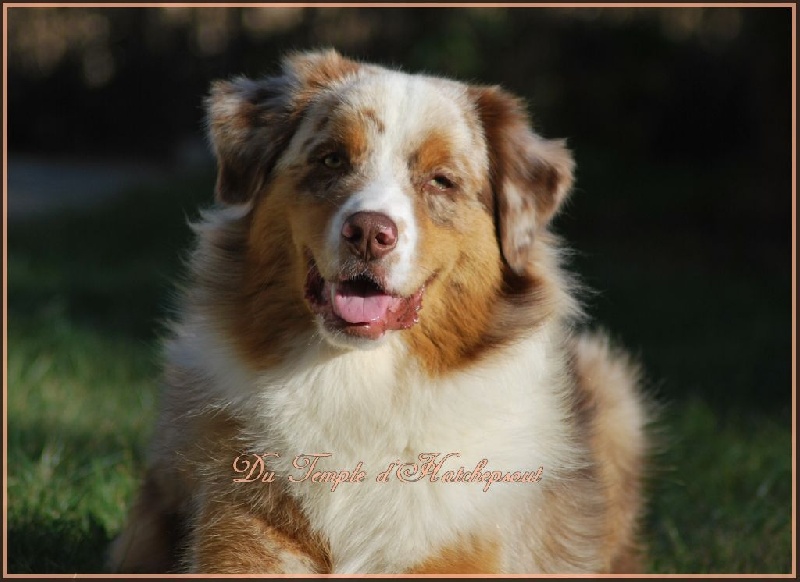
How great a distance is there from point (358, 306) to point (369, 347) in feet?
0.47

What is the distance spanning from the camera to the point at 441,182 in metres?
3.59

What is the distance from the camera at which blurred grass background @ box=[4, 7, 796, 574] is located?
529 centimetres

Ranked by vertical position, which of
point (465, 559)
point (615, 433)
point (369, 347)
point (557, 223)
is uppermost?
point (369, 347)

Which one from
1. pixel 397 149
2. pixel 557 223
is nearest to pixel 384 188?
pixel 397 149

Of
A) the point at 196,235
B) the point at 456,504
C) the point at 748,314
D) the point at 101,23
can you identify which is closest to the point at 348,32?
the point at 101,23

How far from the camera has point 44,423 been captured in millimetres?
5590

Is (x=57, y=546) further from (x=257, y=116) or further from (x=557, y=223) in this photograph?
(x=557, y=223)

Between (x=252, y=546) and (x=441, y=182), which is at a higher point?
(x=441, y=182)

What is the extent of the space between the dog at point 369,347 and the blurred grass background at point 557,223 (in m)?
0.97

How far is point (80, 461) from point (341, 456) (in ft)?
6.59

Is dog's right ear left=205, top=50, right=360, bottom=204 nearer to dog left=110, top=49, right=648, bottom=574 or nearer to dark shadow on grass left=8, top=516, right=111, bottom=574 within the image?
dog left=110, top=49, right=648, bottom=574

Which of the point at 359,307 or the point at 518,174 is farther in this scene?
the point at 518,174

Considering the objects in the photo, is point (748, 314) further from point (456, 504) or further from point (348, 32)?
point (456, 504)

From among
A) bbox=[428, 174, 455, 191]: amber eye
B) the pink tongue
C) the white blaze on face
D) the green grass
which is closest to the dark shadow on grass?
the green grass
